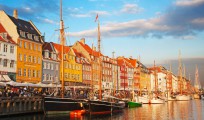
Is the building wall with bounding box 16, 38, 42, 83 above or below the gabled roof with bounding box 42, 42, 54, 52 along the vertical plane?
below

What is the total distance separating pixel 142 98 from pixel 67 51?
24.3m

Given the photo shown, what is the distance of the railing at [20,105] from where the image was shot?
44588 mm

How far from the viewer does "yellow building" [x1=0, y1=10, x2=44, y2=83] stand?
2648 inches

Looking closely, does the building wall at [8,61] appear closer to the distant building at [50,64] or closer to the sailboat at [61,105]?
the distant building at [50,64]

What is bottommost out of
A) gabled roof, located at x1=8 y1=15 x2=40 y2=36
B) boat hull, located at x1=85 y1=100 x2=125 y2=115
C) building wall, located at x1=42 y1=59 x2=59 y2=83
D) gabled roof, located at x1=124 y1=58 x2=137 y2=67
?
boat hull, located at x1=85 y1=100 x2=125 y2=115

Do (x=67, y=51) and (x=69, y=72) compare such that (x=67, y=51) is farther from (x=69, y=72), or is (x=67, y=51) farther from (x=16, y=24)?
(x=16, y=24)

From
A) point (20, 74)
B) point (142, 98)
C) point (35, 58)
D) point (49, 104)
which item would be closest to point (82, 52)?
point (142, 98)

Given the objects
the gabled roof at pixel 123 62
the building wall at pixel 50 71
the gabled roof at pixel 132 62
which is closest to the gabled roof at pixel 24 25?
the building wall at pixel 50 71

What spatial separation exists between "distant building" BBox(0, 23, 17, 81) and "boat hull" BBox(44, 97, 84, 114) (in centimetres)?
1600

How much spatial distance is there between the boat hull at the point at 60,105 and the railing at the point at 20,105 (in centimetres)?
349

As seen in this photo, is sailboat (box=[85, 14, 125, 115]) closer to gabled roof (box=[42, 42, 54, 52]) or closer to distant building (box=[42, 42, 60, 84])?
distant building (box=[42, 42, 60, 84])

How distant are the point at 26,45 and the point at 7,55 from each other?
24.0 ft

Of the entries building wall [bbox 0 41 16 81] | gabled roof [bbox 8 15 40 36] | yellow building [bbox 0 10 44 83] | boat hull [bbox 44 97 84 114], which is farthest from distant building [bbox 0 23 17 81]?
boat hull [bbox 44 97 84 114]

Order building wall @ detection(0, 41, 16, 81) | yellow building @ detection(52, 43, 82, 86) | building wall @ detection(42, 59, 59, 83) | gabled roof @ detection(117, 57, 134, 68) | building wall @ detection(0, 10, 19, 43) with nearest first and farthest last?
1. building wall @ detection(0, 41, 16, 81)
2. building wall @ detection(0, 10, 19, 43)
3. building wall @ detection(42, 59, 59, 83)
4. yellow building @ detection(52, 43, 82, 86)
5. gabled roof @ detection(117, 57, 134, 68)
